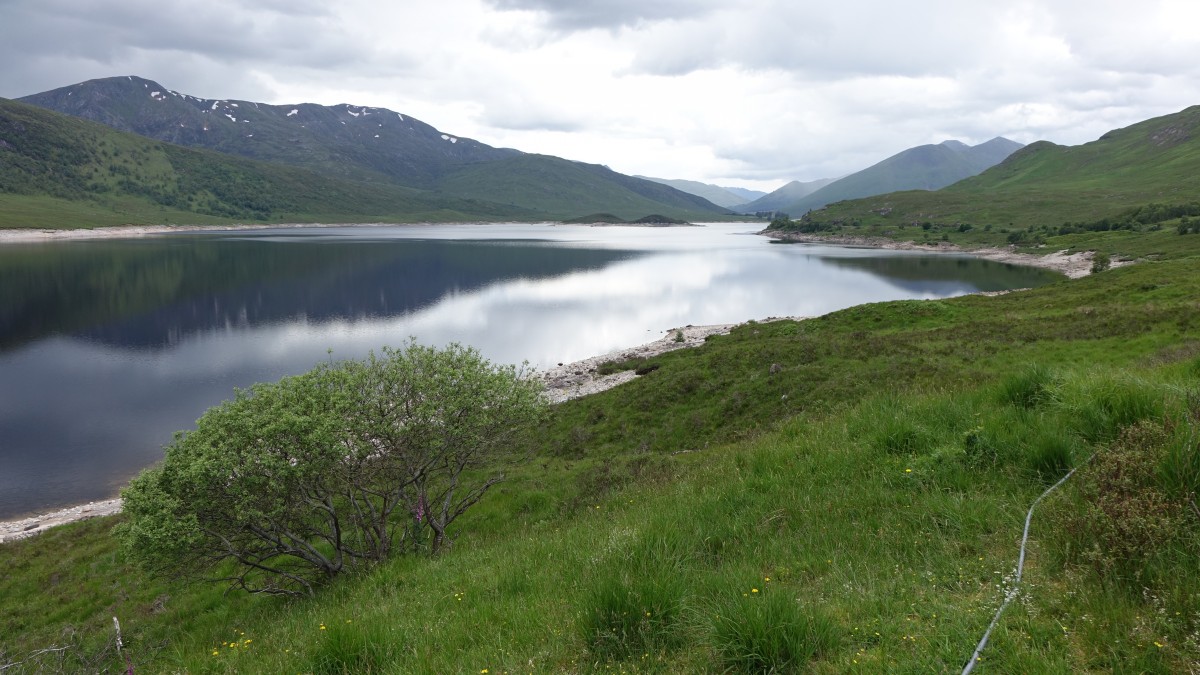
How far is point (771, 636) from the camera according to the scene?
4664 mm

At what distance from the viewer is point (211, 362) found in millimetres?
56250

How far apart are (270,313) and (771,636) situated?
3582 inches

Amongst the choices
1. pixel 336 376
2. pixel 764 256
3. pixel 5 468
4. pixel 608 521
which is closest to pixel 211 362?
pixel 5 468

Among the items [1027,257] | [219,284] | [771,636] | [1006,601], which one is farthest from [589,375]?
[1027,257]

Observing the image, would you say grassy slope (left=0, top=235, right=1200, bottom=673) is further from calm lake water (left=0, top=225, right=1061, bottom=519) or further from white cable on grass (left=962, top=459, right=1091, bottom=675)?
calm lake water (left=0, top=225, right=1061, bottom=519)

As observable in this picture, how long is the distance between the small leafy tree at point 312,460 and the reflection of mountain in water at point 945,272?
93604 millimetres

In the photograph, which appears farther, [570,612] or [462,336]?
[462,336]

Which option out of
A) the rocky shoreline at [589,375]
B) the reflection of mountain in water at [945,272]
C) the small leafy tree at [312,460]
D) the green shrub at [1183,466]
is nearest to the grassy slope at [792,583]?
the green shrub at [1183,466]

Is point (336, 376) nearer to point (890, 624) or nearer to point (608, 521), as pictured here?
point (608, 521)

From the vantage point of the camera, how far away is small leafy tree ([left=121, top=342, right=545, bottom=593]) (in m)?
13.3

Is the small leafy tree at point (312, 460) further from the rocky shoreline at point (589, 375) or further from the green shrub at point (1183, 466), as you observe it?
the green shrub at point (1183, 466)

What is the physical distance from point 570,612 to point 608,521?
4829 mm

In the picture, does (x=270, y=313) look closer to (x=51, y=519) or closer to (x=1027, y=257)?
(x=51, y=519)

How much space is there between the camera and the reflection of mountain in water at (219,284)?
72875mm
